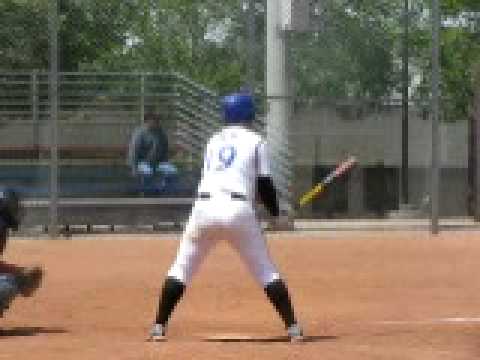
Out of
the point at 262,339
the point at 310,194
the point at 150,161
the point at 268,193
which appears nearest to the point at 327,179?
the point at 310,194

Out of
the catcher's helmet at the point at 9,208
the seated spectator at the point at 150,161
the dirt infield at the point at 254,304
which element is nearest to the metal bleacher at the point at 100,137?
the seated spectator at the point at 150,161

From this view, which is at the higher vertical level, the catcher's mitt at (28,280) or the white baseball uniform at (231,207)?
the white baseball uniform at (231,207)

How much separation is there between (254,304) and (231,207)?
3238 mm

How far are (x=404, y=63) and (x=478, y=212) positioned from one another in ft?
11.9

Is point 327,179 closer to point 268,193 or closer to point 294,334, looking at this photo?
point 294,334

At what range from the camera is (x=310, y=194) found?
23266mm

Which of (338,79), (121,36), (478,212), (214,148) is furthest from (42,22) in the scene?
(214,148)

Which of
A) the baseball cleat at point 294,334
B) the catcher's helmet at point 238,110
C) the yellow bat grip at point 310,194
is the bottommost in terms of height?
the baseball cleat at point 294,334

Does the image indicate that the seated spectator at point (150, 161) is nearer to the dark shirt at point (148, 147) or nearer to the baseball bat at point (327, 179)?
the dark shirt at point (148, 147)

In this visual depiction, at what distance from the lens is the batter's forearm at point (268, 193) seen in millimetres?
8758

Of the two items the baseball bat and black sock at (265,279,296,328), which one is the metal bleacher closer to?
the baseball bat

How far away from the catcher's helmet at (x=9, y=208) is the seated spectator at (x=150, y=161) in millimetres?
11696

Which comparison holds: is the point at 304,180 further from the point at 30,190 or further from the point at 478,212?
the point at 30,190

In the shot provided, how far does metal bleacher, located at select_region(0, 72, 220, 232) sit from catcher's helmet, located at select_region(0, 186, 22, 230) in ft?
37.5
